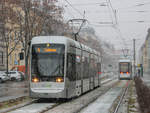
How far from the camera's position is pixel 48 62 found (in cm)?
1678

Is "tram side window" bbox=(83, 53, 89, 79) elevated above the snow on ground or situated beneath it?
elevated above

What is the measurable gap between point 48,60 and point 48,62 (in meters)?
0.11

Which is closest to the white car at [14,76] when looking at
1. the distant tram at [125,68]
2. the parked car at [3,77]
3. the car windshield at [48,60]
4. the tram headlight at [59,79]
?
the parked car at [3,77]

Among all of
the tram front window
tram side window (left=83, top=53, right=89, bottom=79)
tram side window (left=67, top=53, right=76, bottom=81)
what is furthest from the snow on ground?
tram side window (left=83, top=53, right=89, bottom=79)

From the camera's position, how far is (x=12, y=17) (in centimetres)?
4081

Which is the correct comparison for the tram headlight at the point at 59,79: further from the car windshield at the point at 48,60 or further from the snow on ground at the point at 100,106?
the snow on ground at the point at 100,106

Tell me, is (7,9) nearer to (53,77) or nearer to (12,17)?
(12,17)

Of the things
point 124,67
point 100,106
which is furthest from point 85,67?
point 124,67

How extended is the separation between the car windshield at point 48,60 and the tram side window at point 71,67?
475 millimetres

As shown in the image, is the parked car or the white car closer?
the parked car

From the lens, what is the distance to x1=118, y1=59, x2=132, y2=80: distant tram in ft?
172

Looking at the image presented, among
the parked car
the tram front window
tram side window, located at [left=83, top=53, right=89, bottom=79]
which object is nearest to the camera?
the tram front window

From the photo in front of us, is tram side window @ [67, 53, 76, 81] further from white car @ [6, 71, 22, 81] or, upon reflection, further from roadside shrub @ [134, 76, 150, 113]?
white car @ [6, 71, 22, 81]

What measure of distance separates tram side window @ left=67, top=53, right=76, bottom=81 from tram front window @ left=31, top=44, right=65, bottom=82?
475 millimetres
